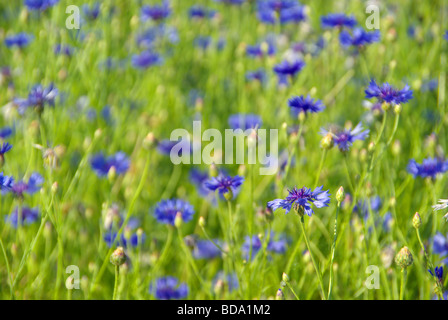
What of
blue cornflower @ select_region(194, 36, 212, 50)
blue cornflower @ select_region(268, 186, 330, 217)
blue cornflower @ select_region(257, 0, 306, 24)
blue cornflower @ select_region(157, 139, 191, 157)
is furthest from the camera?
blue cornflower @ select_region(194, 36, 212, 50)

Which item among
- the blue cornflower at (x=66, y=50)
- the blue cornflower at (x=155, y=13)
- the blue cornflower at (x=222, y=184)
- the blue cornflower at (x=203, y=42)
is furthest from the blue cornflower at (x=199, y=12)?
the blue cornflower at (x=222, y=184)

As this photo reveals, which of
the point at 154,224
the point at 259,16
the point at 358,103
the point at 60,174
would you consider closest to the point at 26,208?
the point at 60,174

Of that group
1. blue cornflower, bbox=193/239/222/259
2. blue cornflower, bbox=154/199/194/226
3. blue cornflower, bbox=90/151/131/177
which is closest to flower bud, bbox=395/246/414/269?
blue cornflower, bbox=154/199/194/226

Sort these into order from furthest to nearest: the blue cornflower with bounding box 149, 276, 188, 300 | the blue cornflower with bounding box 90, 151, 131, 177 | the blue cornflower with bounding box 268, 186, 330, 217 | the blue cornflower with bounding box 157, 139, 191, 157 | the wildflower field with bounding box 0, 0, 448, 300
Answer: the blue cornflower with bounding box 157, 139, 191, 157
the blue cornflower with bounding box 90, 151, 131, 177
the blue cornflower with bounding box 149, 276, 188, 300
the wildflower field with bounding box 0, 0, 448, 300
the blue cornflower with bounding box 268, 186, 330, 217

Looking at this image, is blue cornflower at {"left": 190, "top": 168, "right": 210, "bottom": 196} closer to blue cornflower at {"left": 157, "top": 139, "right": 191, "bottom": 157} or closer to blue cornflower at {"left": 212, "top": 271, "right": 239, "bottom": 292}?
blue cornflower at {"left": 157, "top": 139, "right": 191, "bottom": 157}

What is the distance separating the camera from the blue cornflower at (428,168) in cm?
150

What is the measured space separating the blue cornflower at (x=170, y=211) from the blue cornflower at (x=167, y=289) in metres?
0.20

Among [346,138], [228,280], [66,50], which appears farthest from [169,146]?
[346,138]

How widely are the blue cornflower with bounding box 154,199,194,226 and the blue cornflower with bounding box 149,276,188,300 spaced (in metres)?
0.20

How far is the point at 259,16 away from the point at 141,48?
2.00 ft

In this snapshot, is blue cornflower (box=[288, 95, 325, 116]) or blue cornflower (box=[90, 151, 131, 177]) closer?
blue cornflower (box=[288, 95, 325, 116])

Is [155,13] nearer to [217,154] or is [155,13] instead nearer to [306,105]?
[217,154]

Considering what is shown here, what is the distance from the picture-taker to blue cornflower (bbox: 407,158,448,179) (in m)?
1.50
